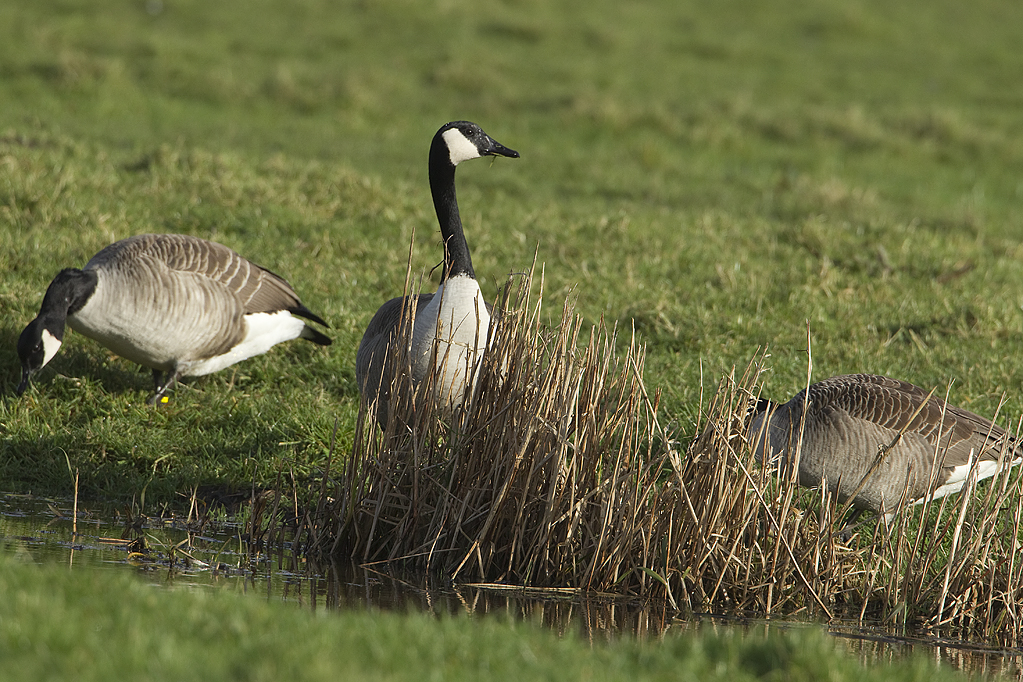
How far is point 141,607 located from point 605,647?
6.08 ft

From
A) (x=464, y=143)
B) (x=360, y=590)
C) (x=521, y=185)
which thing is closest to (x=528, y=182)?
(x=521, y=185)

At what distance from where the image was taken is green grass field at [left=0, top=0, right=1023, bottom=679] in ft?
27.0

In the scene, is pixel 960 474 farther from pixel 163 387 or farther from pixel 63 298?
pixel 63 298

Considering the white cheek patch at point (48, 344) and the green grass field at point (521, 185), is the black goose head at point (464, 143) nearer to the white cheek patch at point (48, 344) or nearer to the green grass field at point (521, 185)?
the green grass field at point (521, 185)

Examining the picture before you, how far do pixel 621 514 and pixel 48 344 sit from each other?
4.19 m

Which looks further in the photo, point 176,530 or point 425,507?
point 176,530

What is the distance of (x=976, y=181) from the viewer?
1834 cm

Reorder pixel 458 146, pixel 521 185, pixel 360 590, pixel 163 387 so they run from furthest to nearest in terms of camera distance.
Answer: pixel 521 185 < pixel 163 387 < pixel 458 146 < pixel 360 590

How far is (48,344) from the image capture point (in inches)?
296

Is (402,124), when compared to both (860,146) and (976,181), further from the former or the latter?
(976,181)

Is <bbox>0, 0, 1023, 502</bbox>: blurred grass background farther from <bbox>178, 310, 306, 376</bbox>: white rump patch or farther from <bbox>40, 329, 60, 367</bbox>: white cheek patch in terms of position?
<bbox>40, 329, 60, 367</bbox>: white cheek patch

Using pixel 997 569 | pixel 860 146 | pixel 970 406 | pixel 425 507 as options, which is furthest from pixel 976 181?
pixel 425 507

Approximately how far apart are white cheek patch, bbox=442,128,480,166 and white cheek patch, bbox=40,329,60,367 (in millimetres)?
2941

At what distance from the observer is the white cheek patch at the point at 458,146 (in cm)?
732
